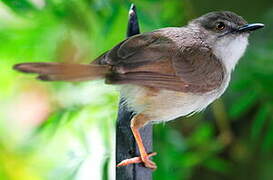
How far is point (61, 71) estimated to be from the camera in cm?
228

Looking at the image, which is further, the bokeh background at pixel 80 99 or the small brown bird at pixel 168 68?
the bokeh background at pixel 80 99

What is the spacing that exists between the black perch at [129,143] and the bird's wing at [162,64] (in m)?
0.11

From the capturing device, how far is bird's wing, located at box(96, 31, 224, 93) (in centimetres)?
267

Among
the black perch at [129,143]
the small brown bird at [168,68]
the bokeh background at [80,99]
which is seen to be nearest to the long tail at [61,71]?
the small brown bird at [168,68]

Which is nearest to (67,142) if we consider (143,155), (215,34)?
(143,155)

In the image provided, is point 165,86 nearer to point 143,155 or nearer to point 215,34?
point 143,155

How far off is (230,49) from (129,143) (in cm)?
92

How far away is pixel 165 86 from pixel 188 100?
0.18 meters

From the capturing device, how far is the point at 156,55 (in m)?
2.82

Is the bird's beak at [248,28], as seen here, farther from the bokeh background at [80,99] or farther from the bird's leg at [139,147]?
the bird's leg at [139,147]

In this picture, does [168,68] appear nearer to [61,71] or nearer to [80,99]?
[80,99]

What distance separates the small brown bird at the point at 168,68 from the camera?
2.61 metres

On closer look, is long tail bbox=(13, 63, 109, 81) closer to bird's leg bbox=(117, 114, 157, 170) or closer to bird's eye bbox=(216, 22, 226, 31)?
bird's leg bbox=(117, 114, 157, 170)

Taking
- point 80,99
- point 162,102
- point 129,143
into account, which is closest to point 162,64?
point 162,102
